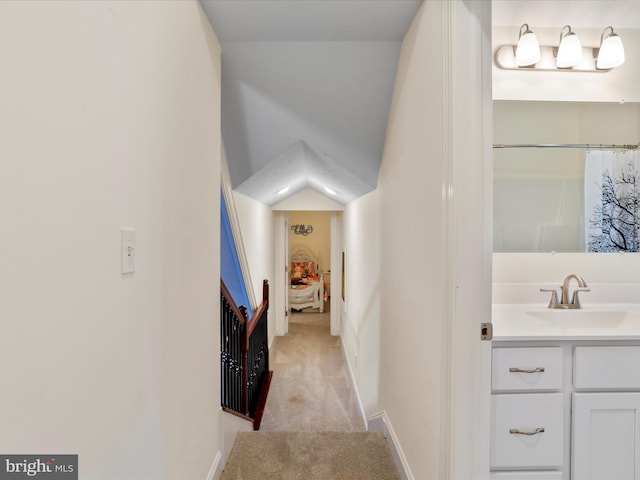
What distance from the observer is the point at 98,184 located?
767mm

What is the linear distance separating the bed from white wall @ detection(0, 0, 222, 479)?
6.33 metres

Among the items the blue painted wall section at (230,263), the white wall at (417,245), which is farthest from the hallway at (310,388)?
the white wall at (417,245)

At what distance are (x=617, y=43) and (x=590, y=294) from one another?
131cm

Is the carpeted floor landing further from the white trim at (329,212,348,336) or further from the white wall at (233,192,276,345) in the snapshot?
the white trim at (329,212,348,336)

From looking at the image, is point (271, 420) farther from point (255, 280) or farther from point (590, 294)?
point (590, 294)

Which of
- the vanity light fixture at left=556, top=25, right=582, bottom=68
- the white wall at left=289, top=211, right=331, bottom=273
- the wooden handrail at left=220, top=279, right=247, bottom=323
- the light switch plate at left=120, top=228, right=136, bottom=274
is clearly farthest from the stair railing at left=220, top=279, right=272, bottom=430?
the white wall at left=289, top=211, right=331, bottom=273

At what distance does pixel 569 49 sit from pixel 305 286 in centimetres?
649

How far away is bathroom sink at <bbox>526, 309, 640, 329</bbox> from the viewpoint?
1614 mm

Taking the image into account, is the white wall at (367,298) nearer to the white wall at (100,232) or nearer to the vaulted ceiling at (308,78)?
the vaulted ceiling at (308,78)

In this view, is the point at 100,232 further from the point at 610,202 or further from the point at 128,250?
the point at 610,202

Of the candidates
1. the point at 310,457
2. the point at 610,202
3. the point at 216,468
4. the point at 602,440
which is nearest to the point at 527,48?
the point at 610,202

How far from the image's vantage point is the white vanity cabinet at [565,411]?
49.9 inches

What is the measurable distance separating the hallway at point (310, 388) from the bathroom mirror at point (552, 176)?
2376 millimetres

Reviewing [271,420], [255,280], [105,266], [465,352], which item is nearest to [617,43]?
[465,352]
